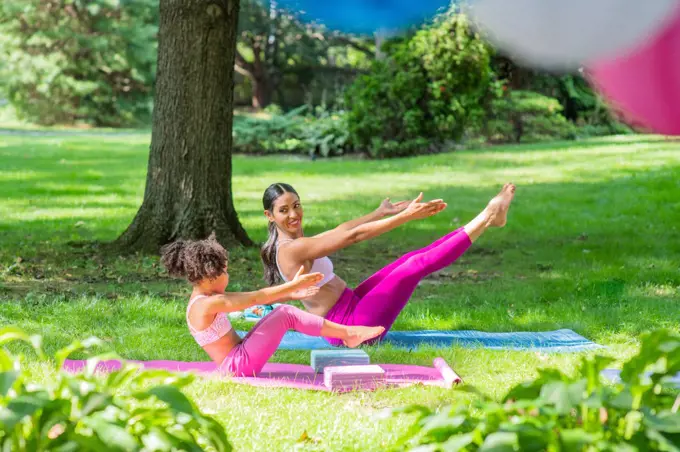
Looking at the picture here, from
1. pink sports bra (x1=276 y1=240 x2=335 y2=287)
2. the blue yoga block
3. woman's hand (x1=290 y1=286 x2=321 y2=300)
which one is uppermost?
woman's hand (x1=290 y1=286 x2=321 y2=300)

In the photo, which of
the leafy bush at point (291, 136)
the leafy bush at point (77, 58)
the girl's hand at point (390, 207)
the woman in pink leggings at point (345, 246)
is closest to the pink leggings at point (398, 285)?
the woman in pink leggings at point (345, 246)

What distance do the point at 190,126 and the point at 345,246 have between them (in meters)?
2.98

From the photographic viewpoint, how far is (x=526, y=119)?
16.7 meters

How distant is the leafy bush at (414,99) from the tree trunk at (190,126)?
7.68m

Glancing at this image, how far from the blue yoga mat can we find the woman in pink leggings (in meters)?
0.17

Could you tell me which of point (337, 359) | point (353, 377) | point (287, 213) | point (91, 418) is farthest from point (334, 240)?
point (91, 418)

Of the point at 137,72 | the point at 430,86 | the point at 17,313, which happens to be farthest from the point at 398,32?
the point at 137,72

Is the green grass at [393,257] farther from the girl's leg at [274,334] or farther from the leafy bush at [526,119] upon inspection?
the leafy bush at [526,119]

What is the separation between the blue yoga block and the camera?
4.07 m

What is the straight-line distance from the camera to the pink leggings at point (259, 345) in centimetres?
390

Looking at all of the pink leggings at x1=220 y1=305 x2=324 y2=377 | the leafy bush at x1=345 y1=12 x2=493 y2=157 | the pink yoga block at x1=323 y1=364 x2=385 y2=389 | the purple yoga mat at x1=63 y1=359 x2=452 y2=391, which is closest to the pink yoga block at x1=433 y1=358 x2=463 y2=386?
the purple yoga mat at x1=63 y1=359 x2=452 y2=391

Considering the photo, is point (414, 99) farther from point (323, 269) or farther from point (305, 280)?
point (305, 280)

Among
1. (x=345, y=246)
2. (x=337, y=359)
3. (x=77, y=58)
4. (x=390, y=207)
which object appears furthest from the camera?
(x=77, y=58)

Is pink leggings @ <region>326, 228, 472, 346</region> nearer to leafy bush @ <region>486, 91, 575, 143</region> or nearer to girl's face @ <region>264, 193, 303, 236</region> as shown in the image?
girl's face @ <region>264, 193, 303, 236</region>
